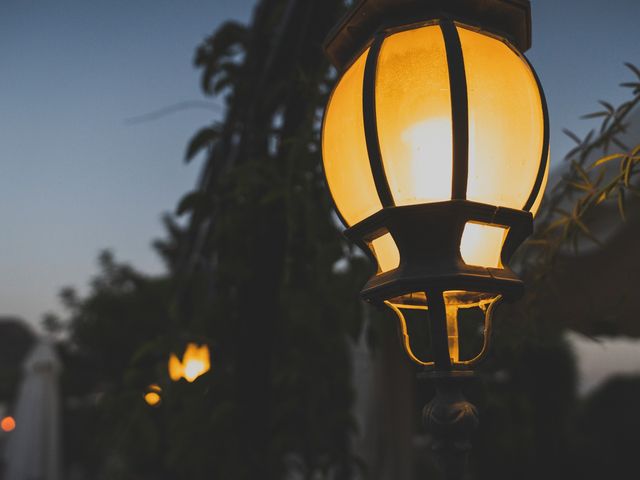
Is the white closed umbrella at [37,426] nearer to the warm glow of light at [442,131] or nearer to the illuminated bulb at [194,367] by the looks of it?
the illuminated bulb at [194,367]

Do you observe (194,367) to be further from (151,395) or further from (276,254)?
(276,254)

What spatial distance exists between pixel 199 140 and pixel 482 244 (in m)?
1.61

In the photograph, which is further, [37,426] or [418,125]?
[37,426]

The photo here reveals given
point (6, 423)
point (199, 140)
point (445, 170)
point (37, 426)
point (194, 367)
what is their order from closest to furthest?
1. point (445, 170)
2. point (199, 140)
3. point (194, 367)
4. point (37, 426)
5. point (6, 423)

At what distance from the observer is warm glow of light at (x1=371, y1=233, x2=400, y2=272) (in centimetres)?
82

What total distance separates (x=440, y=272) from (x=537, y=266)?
834mm

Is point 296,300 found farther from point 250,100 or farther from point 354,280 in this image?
point 250,100

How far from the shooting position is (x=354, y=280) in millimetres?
1894

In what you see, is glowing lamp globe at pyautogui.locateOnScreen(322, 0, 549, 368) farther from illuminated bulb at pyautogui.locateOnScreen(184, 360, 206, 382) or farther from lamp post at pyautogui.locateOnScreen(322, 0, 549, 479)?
illuminated bulb at pyautogui.locateOnScreen(184, 360, 206, 382)

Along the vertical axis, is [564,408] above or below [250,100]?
below

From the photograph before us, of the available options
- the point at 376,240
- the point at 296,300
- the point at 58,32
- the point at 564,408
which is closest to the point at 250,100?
the point at 296,300

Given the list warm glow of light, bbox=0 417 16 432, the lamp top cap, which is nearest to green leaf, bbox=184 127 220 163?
the lamp top cap

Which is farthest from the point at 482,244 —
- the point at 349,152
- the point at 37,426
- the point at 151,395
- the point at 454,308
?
the point at 37,426

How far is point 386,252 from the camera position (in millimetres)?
841
